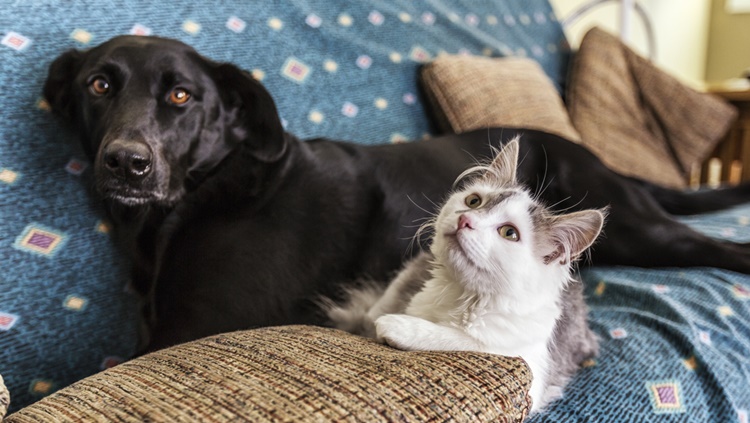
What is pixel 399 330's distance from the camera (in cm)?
79

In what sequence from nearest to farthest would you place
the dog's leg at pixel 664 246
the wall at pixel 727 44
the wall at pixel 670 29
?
the dog's leg at pixel 664 246 < the wall at pixel 670 29 < the wall at pixel 727 44

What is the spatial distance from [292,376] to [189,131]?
2.05 ft

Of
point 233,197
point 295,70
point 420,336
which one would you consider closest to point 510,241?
point 420,336

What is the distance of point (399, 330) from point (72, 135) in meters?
0.73

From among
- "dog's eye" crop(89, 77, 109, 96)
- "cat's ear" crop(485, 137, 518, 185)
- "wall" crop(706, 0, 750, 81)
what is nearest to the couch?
"dog's eye" crop(89, 77, 109, 96)

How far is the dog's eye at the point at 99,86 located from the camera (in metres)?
1.05

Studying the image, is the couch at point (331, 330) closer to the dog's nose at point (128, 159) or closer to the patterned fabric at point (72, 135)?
the patterned fabric at point (72, 135)

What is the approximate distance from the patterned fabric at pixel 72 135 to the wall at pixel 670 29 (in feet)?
6.75

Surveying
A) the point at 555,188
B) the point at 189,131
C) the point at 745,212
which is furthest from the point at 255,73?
the point at 745,212

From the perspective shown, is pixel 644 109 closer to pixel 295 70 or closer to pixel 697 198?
pixel 697 198

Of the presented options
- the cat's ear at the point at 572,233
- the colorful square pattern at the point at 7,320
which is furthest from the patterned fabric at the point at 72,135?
the cat's ear at the point at 572,233

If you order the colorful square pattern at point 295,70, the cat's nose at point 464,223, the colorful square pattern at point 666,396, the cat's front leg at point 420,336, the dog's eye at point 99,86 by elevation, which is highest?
the dog's eye at point 99,86

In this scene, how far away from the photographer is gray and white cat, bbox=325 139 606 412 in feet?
2.57

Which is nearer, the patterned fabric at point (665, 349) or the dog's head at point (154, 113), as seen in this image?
the patterned fabric at point (665, 349)
